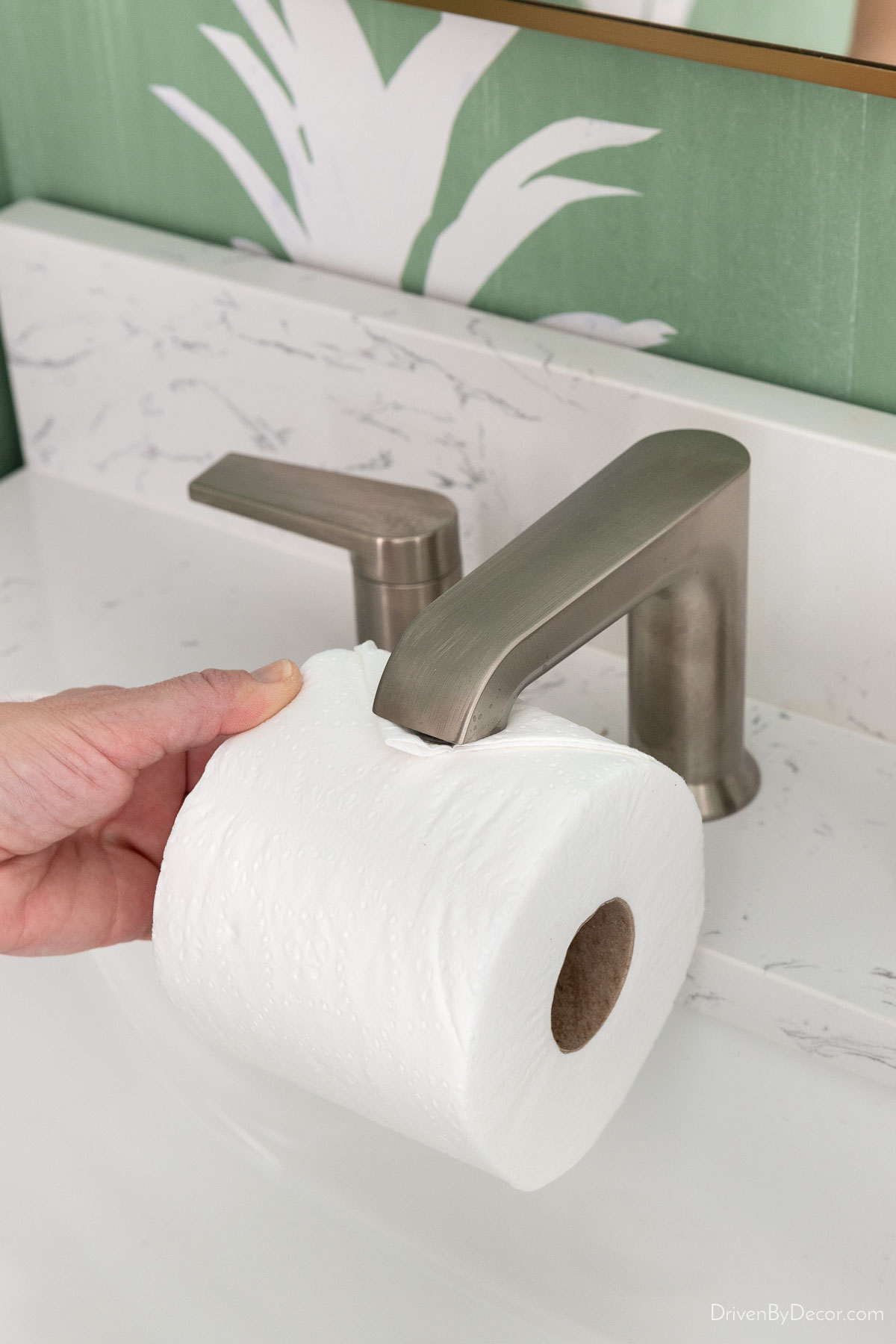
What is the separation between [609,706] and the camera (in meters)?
0.71

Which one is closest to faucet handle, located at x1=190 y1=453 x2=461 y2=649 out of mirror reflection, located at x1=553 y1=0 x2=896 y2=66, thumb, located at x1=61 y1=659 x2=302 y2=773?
thumb, located at x1=61 y1=659 x2=302 y2=773

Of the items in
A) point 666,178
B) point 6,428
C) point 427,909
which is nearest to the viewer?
point 427,909

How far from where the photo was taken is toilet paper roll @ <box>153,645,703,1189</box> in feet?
1.35

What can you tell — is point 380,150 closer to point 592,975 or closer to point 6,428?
point 6,428

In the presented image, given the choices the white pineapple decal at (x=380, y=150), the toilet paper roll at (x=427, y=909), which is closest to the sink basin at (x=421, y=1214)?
the toilet paper roll at (x=427, y=909)

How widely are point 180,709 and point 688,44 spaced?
0.32 meters

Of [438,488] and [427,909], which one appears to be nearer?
[427,909]

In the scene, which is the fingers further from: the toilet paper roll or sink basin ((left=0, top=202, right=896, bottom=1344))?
sink basin ((left=0, top=202, right=896, bottom=1344))

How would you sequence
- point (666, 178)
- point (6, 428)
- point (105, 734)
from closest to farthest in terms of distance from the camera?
point (105, 734) < point (666, 178) < point (6, 428)

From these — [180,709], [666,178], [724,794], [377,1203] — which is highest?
[666,178]

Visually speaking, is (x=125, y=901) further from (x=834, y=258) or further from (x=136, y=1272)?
(x=834, y=258)

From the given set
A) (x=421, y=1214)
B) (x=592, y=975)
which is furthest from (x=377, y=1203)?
(x=592, y=975)

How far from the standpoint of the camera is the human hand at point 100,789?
0.50m

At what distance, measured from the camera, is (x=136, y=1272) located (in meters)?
0.58
